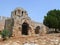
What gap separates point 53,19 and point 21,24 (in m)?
12.8

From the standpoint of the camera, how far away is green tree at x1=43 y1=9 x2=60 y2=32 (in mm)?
43812

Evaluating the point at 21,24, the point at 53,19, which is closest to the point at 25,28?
the point at 21,24

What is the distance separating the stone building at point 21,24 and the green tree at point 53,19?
5.95 meters

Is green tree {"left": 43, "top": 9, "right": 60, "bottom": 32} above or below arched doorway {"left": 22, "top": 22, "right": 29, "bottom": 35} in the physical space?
above

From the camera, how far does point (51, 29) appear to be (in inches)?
1772

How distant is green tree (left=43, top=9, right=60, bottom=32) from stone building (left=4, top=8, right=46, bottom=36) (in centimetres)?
595

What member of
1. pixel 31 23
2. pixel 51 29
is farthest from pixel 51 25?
pixel 31 23

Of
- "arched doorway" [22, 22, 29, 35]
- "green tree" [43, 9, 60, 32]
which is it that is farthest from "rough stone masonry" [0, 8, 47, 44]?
"green tree" [43, 9, 60, 32]

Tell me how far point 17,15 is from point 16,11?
3.32 feet

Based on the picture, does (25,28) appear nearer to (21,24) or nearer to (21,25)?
(21,25)

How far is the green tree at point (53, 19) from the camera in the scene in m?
43.8

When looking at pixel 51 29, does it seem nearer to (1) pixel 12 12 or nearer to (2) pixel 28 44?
(1) pixel 12 12

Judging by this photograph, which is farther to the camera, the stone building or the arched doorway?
the arched doorway

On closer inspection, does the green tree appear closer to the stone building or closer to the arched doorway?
the stone building
